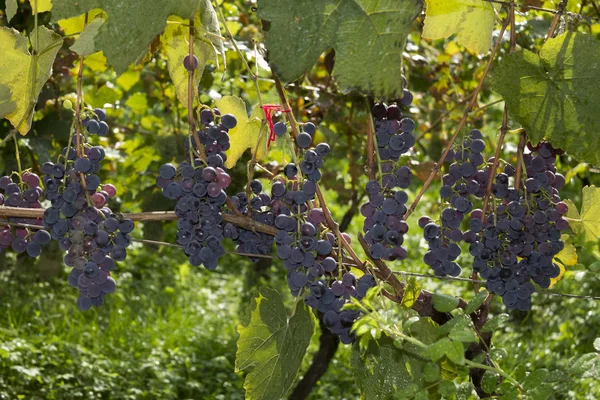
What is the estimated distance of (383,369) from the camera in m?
1.22

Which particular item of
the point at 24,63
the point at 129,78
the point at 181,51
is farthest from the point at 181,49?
the point at 129,78

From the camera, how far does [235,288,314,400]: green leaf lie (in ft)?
3.91

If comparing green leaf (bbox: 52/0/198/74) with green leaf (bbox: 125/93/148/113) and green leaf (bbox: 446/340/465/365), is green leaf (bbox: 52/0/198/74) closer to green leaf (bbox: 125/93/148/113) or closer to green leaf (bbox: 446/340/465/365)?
green leaf (bbox: 446/340/465/365)

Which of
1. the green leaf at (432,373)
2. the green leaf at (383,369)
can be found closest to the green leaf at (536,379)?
the green leaf at (432,373)

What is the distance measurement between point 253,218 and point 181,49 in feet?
1.00

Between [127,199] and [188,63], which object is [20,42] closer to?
[188,63]

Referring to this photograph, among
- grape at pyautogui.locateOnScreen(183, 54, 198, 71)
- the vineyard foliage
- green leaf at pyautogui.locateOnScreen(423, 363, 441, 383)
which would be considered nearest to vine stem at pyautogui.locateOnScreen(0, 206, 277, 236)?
the vineyard foliage

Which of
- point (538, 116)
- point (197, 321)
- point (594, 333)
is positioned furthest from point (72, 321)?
point (538, 116)

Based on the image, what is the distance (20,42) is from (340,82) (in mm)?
539

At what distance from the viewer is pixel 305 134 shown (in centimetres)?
113

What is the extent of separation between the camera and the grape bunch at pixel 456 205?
124cm

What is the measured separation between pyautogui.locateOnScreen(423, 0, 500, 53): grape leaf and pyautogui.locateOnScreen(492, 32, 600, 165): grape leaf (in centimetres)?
13

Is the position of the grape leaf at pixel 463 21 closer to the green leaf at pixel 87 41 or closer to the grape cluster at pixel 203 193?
the grape cluster at pixel 203 193

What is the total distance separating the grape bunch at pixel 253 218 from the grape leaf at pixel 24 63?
1.14ft
